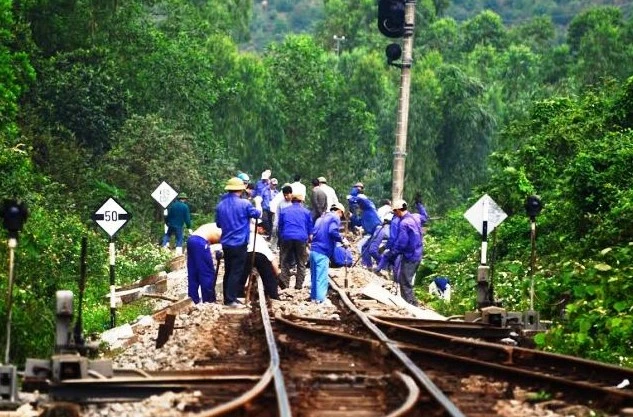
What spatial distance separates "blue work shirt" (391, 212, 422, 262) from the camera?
80.6ft

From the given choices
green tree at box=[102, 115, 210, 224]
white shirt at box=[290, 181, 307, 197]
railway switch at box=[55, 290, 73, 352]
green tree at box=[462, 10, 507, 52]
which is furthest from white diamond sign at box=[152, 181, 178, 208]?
green tree at box=[462, 10, 507, 52]

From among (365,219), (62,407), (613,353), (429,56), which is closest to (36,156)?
(365,219)

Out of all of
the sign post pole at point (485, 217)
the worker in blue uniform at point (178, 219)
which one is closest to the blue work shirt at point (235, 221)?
the sign post pole at point (485, 217)

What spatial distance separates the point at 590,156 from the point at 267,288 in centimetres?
584

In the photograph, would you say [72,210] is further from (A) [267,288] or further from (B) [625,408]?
(B) [625,408]

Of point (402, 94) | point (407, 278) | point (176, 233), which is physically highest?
point (402, 94)

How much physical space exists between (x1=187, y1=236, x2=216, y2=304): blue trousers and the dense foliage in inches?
68.2

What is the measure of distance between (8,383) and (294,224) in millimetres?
12944

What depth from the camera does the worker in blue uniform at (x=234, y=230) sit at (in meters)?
22.0

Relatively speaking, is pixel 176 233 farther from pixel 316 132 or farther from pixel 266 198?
pixel 316 132

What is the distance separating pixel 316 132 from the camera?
84875 mm

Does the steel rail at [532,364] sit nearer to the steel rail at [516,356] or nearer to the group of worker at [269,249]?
the steel rail at [516,356]

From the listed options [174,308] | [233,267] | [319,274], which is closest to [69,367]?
[233,267]

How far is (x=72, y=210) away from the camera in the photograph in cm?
4006
